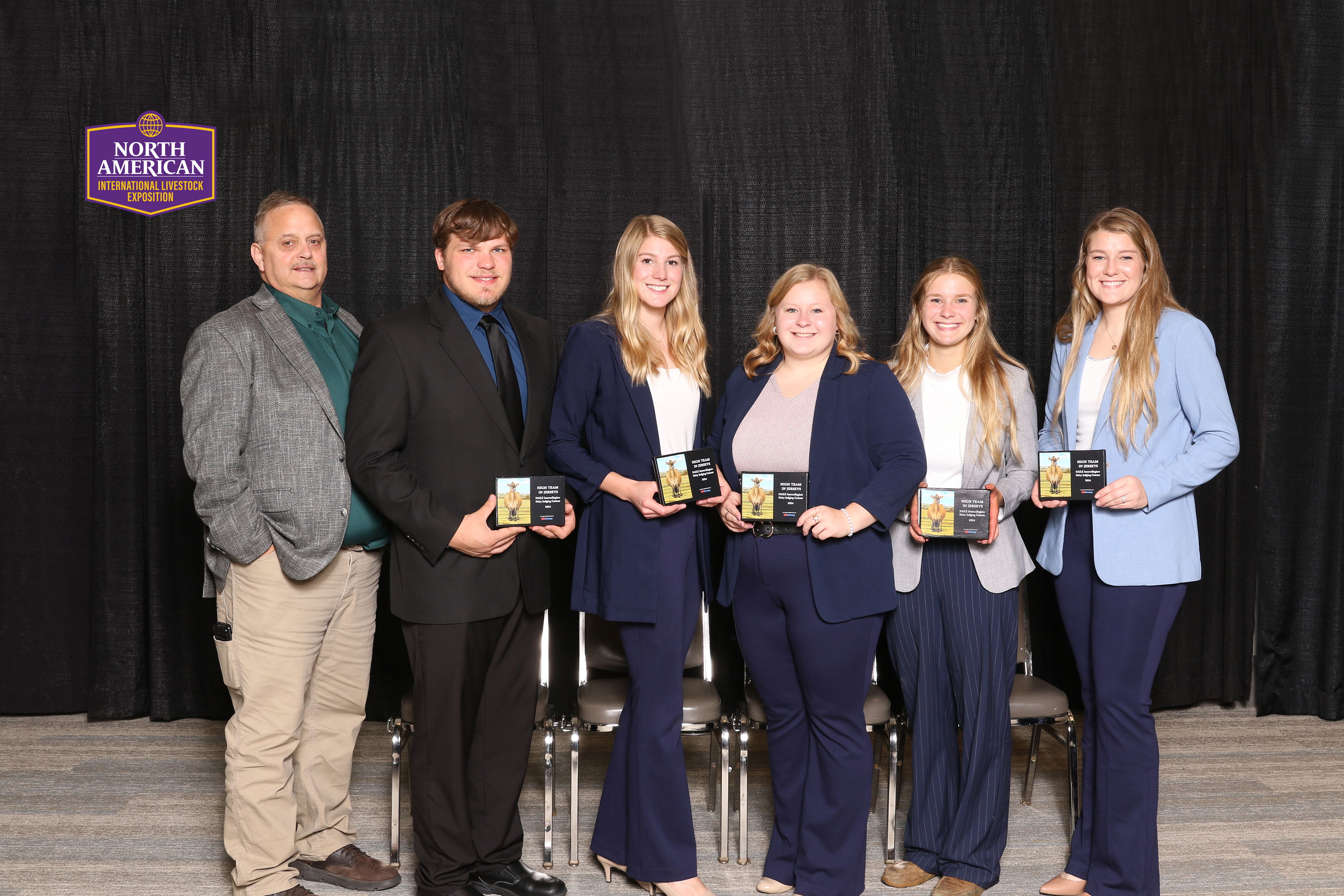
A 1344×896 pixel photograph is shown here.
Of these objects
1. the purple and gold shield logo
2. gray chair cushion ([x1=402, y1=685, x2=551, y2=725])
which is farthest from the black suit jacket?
the purple and gold shield logo

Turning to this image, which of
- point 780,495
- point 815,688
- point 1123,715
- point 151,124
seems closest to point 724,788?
point 815,688

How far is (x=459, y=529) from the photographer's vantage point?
101 inches

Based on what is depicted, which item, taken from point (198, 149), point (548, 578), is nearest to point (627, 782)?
point (548, 578)

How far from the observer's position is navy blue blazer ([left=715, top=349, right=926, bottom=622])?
262cm

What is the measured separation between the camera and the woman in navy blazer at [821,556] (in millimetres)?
2633

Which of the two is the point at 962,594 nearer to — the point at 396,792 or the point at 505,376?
the point at 505,376

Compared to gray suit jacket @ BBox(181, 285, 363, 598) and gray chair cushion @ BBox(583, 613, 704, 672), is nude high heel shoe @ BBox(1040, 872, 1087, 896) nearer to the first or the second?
gray chair cushion @ BBox(583, 613, 704, 672)

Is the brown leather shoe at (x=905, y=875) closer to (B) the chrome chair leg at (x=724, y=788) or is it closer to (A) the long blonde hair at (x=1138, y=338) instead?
(B) the chrome chair leg at (x=724, y=788)

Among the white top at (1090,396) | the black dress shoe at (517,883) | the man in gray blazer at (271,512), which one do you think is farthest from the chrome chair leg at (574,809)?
the white top at (1090,396)

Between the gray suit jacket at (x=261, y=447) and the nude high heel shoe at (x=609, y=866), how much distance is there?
1.19 m

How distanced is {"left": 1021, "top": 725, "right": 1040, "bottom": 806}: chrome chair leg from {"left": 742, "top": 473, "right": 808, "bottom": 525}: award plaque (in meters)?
1.53

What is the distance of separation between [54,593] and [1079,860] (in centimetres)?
423

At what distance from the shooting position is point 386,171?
13.3 ft

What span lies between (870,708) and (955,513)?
766 mm
